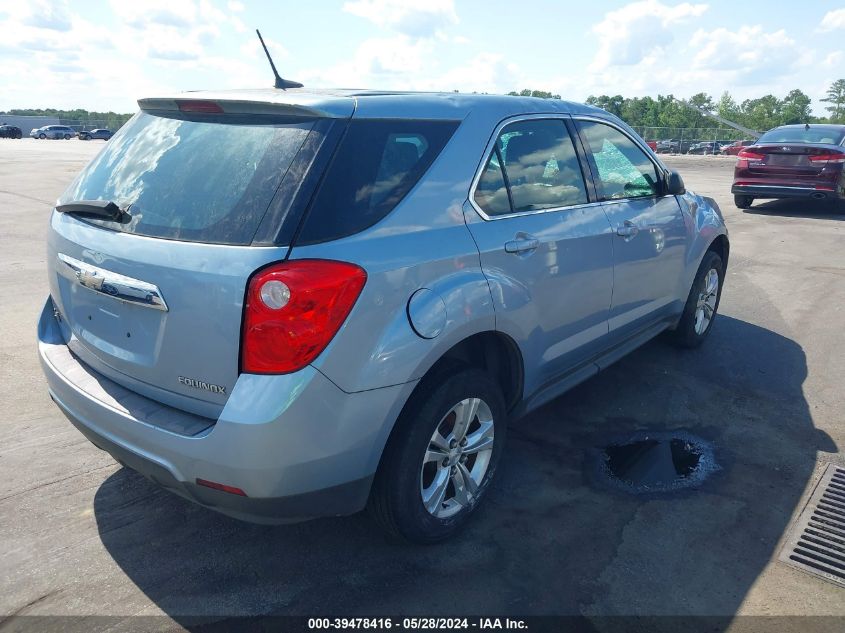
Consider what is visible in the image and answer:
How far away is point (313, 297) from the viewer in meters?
2.33

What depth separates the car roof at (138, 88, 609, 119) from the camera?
263 cm

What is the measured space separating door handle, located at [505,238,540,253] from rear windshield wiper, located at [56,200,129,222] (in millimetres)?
1604

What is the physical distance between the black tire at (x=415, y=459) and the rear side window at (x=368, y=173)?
0.74 meters

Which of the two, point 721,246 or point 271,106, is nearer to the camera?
point 271,106

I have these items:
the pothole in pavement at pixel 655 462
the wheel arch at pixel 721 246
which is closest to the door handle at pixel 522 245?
the pothole in pavement at pixel 655 462

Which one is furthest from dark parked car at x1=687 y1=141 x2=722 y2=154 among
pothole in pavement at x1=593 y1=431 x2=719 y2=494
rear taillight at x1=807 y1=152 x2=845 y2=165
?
pothole in pavement at x1=593 y1=431 x2=719 y2=494

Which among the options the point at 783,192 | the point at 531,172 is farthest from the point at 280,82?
the point at 783,192

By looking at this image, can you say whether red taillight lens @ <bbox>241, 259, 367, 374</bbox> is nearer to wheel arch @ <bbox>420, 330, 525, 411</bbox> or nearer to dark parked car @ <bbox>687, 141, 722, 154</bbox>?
wheel arch @ <bbox>420, 330, 525, 411</bbox>

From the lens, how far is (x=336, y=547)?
3.01 metres

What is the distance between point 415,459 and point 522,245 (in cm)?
111

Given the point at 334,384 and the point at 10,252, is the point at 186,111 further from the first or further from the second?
the point at 10,252

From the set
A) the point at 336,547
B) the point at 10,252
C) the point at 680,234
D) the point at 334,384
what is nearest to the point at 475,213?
the point at 334,384

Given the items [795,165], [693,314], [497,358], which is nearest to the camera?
[497,358]

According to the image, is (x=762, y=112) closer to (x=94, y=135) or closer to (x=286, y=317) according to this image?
(x=94, y=135)
